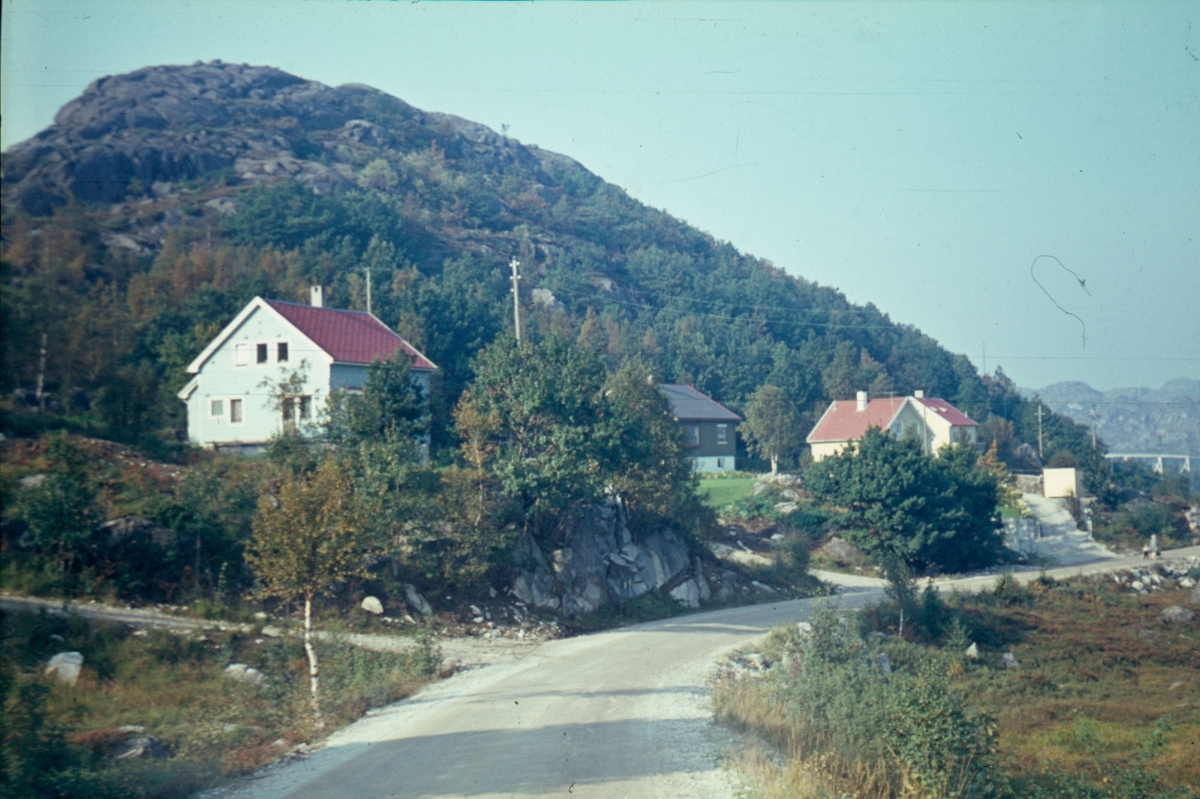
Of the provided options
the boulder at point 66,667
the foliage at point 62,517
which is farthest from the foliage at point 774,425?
the boulder at point 66,667

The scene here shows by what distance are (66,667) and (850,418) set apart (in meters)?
54.7

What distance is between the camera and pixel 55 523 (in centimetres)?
1864

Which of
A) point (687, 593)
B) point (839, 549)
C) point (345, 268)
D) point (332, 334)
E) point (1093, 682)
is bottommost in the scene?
point (1093, 682)

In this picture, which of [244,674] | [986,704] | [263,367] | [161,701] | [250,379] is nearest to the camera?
[161,701]

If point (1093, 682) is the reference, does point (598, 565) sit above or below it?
above

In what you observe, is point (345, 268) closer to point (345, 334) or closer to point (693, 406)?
point (693, 406)

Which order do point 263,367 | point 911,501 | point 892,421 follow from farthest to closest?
point 892,421
point 911,501
point 263,367

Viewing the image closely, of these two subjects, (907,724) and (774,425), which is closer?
(907,724)

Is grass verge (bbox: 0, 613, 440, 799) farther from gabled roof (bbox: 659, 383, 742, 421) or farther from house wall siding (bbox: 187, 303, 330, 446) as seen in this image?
gabled roof (bbox: 659, 383, 742, 421)

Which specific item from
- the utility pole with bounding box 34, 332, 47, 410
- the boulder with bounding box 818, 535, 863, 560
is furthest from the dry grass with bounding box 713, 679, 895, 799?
the boulder with bounding box 818, 535, 863, 560

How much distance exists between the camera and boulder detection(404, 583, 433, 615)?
73.7 feet

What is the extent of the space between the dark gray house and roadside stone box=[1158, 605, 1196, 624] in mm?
33094

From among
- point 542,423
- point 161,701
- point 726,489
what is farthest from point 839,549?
point 161,701

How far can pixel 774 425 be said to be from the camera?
207ft
